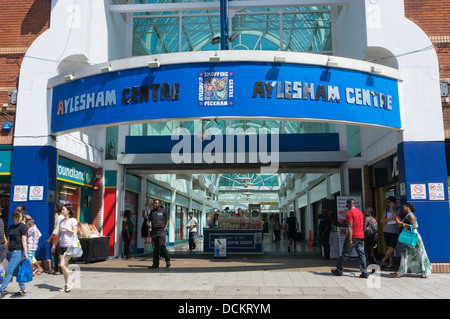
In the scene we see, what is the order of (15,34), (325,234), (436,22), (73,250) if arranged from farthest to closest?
(325,234)
(15,34)
(436,22)
(73,250)

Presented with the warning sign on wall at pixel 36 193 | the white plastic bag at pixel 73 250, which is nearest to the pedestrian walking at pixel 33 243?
the warning sign on wall at pixel 36 193

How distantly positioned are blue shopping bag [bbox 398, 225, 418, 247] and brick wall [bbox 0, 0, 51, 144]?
9908 millimetres

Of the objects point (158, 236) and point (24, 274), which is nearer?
point (24, 274)

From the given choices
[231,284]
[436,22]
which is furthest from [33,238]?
[436,22]

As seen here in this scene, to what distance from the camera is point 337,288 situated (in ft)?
22.6

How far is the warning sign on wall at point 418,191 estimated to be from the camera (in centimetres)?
909

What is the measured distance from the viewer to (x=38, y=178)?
9.74 metres

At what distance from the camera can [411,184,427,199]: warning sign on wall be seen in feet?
29.8

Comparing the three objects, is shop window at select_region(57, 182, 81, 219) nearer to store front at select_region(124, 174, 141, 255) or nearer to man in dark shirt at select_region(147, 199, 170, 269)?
store front at select_region(124, 174, 141, 255)

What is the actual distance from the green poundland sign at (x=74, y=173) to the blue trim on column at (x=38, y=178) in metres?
0.87

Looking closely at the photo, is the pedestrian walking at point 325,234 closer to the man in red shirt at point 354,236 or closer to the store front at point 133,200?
the man in red shirt at point 354,236

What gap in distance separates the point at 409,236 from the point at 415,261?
22.2 inches

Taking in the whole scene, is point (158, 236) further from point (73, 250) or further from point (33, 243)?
point (73, 250)
